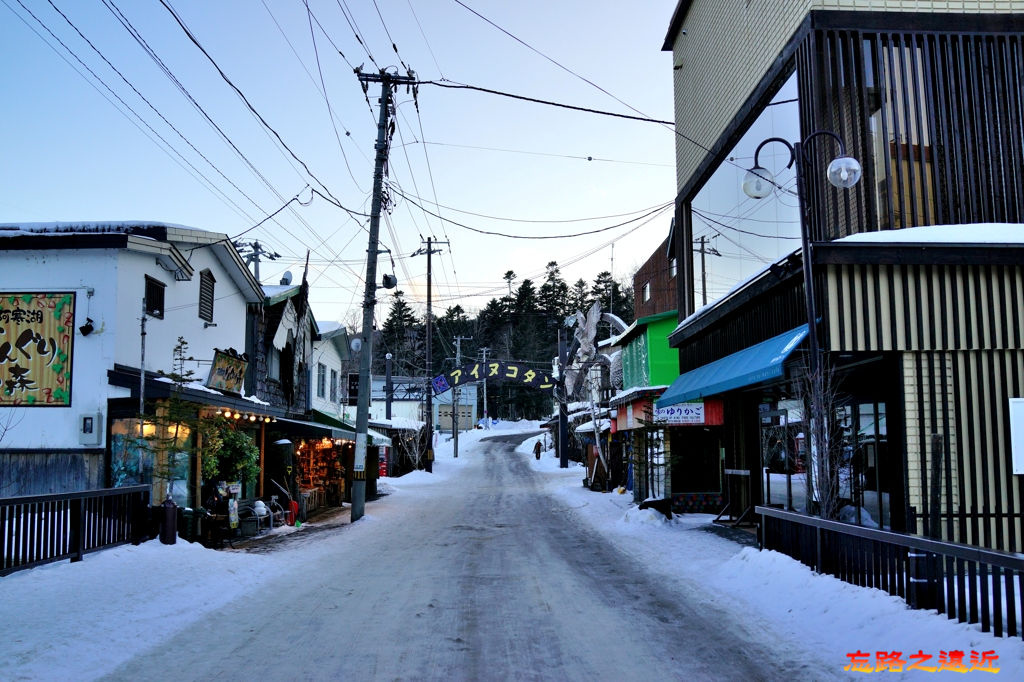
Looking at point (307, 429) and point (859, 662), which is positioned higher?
point (307, 429)

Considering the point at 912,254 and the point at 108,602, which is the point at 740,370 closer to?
the point at 912,254

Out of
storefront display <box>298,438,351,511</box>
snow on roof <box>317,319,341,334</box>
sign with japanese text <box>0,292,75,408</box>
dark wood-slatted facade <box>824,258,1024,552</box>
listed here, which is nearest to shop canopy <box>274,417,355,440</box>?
storefront display <box>298,438,351,511</box>

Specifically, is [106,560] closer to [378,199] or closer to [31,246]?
[31,246]

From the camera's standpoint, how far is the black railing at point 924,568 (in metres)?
5.89

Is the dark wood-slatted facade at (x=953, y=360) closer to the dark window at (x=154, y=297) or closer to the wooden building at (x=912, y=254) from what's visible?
the wooden building at (x=912, y=254)

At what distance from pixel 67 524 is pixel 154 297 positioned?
6909 mm

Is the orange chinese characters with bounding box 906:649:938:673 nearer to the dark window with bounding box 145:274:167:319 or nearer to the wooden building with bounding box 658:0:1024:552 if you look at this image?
the wooden building with bounding box 658:0:1024:552

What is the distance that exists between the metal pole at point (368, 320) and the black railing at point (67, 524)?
26.4 ft

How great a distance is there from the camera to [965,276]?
1084 centimetres

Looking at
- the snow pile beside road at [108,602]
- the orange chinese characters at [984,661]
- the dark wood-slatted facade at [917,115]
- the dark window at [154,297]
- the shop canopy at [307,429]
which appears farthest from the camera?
the shop canopy at [307,429]

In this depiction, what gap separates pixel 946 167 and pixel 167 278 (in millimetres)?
14887

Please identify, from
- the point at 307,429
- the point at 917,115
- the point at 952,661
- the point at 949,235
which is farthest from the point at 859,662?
the point at 307,429

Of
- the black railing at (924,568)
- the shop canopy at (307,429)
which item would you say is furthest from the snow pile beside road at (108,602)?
the shop canopy at (307,429)

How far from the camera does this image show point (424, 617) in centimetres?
834
